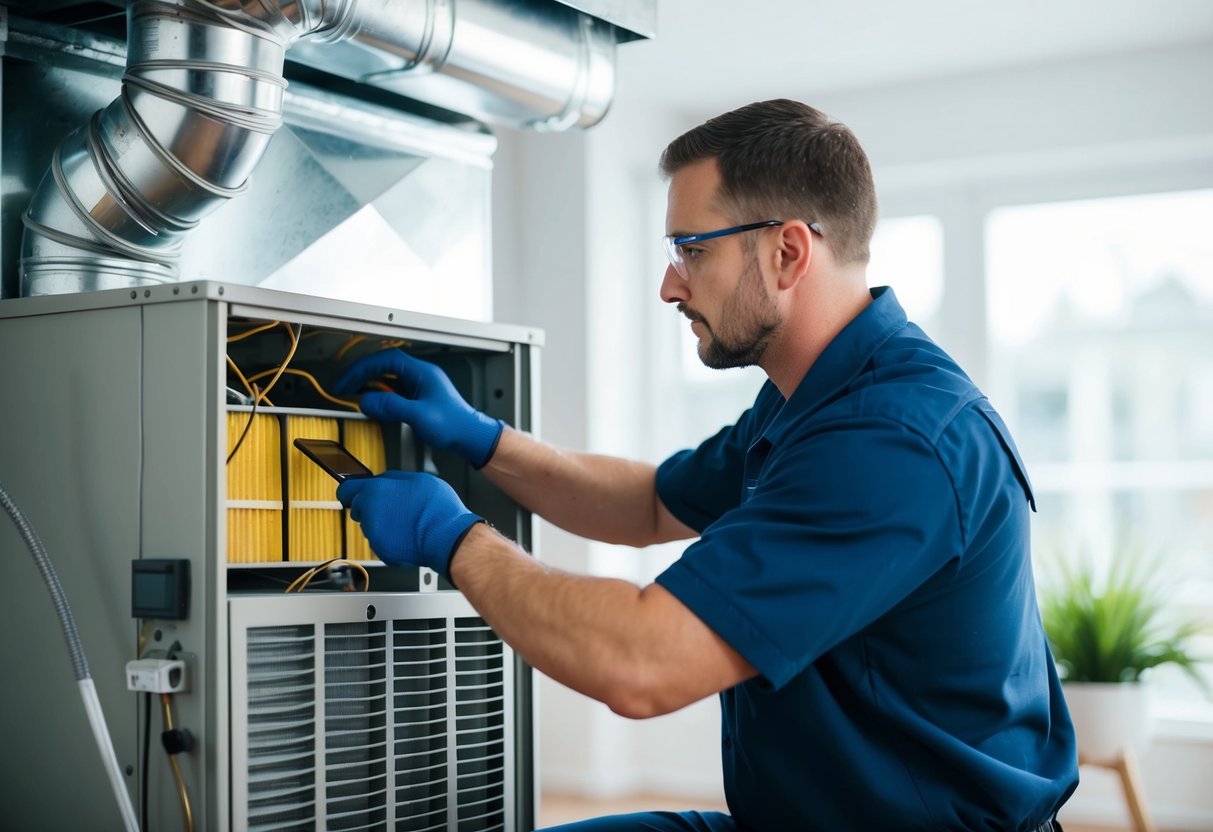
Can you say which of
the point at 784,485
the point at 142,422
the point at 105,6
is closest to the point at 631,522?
the point at 784,485

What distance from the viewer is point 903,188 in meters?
4.23

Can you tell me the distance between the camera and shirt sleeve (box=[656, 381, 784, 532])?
189 centimetres

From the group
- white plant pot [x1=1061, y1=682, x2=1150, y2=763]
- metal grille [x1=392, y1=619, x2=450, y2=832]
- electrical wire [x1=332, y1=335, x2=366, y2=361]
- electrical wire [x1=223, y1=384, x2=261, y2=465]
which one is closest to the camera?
electrical wire [x1=223, y1=384, x2=261, y2=465]

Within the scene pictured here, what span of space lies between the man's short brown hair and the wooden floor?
8.56 ft

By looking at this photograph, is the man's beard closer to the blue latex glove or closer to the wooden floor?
the blue latex glove

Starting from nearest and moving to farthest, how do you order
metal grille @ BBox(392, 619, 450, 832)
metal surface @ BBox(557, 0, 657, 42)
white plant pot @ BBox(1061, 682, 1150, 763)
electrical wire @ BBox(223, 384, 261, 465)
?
electrical wire @ BBox(223, 384, 261, 465) < metal grille @ BBox(392, 619, 450, 832) < metal surface @ BBox(557, 0, 657, 42) < white plant pot @ BBox(1061, 682, 1150, 763)

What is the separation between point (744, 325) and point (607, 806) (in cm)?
275

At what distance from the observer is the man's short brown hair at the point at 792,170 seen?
1.58 m

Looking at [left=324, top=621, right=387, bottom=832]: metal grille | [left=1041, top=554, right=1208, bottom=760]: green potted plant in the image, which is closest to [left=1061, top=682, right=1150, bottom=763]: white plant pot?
[left=1041, top=554, right=1208, bottom=760]: green potted plant

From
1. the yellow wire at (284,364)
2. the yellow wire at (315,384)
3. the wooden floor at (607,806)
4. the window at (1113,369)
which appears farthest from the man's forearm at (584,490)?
the window at (1113,369)

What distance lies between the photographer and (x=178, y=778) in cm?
139

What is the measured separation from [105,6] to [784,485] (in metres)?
1.16

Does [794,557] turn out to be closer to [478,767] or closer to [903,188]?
[478,767]

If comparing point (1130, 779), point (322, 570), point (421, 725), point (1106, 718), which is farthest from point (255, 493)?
point (1130, 779)
